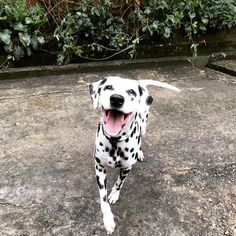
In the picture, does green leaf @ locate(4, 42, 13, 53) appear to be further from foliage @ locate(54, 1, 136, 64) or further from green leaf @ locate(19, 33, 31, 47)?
foliage @ locate(54, 1, 136, 64)

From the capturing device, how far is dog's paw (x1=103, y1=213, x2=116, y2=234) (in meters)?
2.96

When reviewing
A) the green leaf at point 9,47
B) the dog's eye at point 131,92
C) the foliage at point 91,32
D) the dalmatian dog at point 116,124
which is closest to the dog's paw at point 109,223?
the dalmatian dog at point 116,124

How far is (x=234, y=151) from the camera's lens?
4.04 m

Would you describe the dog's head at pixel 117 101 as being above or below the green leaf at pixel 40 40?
above

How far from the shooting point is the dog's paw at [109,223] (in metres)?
2.96

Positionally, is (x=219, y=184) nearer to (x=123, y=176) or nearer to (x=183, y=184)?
(x=183, y=184)

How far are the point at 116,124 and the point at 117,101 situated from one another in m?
0.20

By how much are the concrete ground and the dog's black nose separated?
3.44ft

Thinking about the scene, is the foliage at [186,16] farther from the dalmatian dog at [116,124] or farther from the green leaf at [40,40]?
the dalmatian dog at [116,124]

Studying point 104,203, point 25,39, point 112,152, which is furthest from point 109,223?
point 25,39

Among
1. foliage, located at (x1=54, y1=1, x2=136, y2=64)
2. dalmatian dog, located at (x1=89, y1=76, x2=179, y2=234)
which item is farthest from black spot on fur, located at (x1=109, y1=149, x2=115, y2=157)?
foliage, located at (x1=54, y1=1, x2=136, y2=64)

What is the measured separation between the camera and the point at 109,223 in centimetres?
297

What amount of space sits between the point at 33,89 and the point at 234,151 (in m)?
2.61

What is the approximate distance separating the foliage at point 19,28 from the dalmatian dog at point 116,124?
2.81 metres
